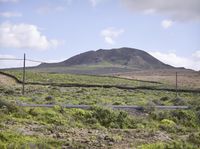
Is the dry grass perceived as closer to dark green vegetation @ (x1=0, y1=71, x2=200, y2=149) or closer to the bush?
dark green vegetation @ (x1=0, y1=71, x2=200, y2=149)

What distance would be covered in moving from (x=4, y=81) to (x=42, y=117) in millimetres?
49957

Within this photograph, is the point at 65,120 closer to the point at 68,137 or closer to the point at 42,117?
the point at 42,117

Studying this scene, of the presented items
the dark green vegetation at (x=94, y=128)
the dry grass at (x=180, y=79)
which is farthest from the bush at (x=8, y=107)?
the dry grass at (x=180, y=79)

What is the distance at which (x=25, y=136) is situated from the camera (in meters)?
14.7

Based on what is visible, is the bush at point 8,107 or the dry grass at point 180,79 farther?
the dry grass at point 180,79

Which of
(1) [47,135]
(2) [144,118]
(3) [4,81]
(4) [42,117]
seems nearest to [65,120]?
(4) [42,117]

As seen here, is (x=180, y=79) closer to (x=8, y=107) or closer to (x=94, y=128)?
(x=94, y=128)

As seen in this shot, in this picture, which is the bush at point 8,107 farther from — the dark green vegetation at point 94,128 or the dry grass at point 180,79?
the dry grass at point 180,79

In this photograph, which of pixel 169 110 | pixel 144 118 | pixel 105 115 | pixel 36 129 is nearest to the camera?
pixel 36 129

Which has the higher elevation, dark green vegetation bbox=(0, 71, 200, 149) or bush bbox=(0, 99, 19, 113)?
bush bbox=(0, 99, 19, 113)

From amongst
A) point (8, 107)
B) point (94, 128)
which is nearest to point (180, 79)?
point (94, 128)

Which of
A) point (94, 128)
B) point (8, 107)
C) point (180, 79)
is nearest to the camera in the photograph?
point (94, 128)

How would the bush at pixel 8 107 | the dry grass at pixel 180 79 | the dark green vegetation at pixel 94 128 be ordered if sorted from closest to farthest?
the dark green vegetation at pixel 94 128
the bush at pixel 8 107
the dry grass at pixel 180 79

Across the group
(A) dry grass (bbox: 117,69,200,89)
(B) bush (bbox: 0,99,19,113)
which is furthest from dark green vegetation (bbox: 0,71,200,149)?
(A) dry grass (bbox: 117,69,200,89)
